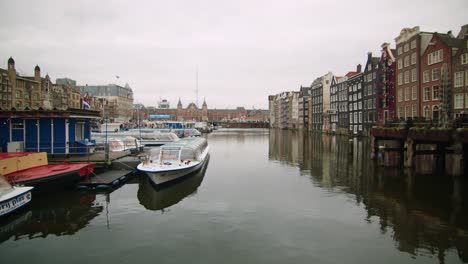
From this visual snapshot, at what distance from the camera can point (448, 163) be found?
35.1 m

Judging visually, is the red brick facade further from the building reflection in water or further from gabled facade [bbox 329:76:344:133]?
gabled facade [bbox 329:76:344:133]

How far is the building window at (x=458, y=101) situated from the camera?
4694cm

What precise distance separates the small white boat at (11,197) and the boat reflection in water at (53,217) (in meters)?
0.66

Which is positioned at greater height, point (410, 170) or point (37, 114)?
point (37, 114)

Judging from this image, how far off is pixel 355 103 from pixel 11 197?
286 feet

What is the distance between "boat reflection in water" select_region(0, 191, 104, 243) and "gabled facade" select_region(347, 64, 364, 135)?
77.5 metres

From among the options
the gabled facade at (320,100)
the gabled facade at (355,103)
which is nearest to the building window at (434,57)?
the gabled facade at (355,103)

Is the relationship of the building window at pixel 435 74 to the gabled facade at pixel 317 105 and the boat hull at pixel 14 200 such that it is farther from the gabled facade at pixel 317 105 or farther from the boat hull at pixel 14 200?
the gabled facade at pixel 317 105

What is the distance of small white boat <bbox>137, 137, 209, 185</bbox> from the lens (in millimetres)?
23152

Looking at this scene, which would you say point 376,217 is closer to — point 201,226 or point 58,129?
point 201,226

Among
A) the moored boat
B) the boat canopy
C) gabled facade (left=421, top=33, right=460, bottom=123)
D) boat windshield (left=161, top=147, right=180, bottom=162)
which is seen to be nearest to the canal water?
the moored boat

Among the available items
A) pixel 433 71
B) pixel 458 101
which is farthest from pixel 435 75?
pixel 458 101

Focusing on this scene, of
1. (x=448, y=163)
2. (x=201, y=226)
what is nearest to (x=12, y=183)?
(x=201, y=226)

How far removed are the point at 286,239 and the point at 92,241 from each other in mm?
8378
